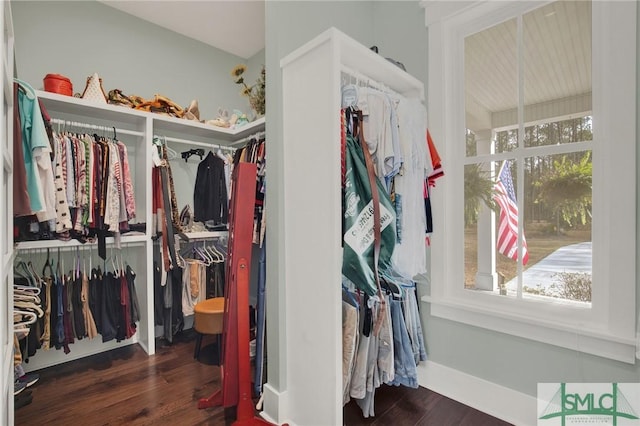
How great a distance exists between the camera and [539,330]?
1.56m

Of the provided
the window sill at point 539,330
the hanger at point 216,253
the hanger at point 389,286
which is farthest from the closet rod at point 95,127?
the window sill at point 539,330

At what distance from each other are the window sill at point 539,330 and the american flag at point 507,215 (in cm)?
33

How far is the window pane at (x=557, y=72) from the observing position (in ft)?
4.99

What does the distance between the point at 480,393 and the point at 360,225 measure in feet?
4.03

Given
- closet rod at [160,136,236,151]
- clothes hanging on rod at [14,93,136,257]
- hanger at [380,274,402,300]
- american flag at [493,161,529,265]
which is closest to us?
hanger at [380,274,402,300]

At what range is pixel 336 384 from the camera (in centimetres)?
136

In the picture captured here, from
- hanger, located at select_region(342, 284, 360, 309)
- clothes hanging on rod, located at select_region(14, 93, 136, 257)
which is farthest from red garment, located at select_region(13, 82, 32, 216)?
hanger, located at select_region(342, 284, 360, 309)

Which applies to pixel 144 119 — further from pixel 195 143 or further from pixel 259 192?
pixel 259 192

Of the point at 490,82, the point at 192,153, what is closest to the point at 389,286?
the point at 490,82

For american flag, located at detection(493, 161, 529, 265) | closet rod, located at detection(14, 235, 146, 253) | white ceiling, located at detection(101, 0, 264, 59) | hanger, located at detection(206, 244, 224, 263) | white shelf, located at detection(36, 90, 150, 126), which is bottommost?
hanger, located at detection(206, 244, 224, 263)

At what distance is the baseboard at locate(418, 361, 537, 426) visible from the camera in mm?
1593

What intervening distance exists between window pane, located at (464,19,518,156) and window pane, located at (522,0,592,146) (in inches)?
2.8

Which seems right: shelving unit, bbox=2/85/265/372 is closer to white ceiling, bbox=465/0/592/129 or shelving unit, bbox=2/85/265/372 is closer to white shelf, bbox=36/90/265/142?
white shelf, bbox=36/90/265/142

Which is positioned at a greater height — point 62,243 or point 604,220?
point 604,220
